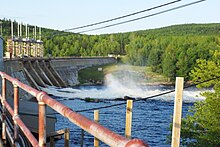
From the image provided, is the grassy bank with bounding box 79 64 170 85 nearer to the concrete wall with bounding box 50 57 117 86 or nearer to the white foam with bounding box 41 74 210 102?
the concrete wall with bounding box 50 57 117 86

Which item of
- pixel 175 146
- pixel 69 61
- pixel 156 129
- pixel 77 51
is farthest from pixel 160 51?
pixel 175 146

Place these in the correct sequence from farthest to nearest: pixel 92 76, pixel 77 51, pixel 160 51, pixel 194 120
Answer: pixel 77 51, pixel 160 51, pixel 92 76, pixel 194 120

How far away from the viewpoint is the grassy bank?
2603 inches

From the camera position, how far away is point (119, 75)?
70.6m

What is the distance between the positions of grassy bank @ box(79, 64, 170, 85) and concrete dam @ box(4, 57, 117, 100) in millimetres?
1713

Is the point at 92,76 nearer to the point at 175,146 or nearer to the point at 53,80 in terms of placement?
the point at 53,80

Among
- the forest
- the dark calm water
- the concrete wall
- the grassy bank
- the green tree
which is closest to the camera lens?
the green tree

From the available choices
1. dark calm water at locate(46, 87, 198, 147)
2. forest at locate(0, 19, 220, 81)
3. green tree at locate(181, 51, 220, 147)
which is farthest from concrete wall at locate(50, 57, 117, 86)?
green tree at locate(181, 51, 220, 147)

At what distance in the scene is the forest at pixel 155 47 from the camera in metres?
75.1

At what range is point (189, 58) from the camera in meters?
74.9

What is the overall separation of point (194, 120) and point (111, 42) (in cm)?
10307

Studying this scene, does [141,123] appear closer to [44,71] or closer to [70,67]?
[44,71]

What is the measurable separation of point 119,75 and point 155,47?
3115 cm

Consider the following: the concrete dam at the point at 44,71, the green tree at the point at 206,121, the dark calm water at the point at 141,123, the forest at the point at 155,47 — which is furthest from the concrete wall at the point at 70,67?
the green tree at the point at 206,121
